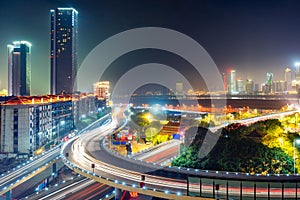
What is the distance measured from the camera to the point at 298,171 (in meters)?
9.05

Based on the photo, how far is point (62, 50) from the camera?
2148 inches

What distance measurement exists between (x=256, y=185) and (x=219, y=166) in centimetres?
276

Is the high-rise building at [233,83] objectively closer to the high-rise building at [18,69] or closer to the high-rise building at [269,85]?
the high-rise building at [269,85]

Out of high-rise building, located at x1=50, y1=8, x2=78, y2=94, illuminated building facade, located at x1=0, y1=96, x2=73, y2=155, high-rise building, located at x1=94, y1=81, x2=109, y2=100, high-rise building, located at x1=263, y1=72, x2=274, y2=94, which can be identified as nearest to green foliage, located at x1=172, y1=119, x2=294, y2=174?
illuminated building facade, located at x1=0, y1=96, x2=73, y2=155

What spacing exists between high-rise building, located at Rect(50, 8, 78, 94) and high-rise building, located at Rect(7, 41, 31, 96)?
7.06m

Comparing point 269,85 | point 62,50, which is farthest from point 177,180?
point 269,85

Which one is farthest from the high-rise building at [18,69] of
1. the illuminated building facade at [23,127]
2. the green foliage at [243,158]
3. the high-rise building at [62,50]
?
the green foliage at [243,158]

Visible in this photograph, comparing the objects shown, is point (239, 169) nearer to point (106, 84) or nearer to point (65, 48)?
point (65, 48)

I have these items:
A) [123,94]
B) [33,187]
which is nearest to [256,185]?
[33,187]

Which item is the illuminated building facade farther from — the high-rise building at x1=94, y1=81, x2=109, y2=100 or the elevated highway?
the high-rise building at x1=94, y1=81, x2=109, y2=100

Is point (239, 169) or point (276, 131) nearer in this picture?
point (239, 169)

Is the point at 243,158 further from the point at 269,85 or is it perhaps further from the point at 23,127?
the point at 269,85

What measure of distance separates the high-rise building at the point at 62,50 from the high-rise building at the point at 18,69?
706 cm

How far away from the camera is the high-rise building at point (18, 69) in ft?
154
